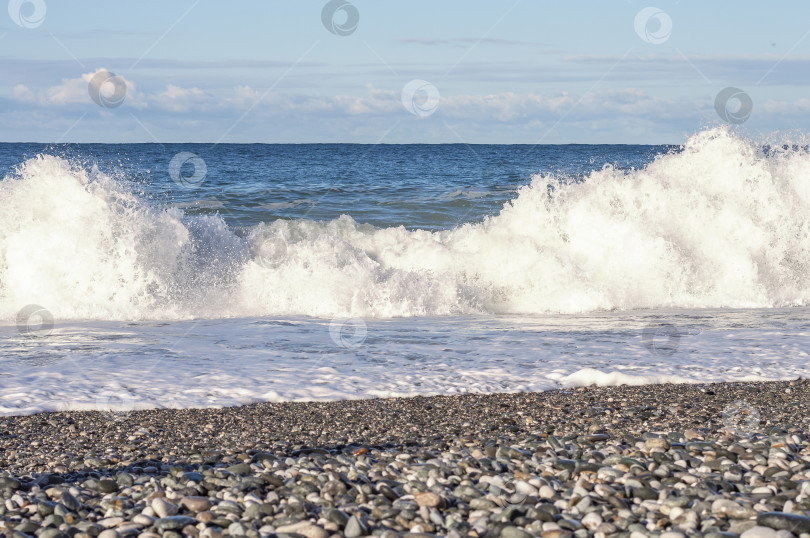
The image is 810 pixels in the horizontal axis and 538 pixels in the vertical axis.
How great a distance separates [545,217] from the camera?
45.6 ft

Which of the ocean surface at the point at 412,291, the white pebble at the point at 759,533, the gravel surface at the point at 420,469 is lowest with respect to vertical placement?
the white pebble at the point at 759,533

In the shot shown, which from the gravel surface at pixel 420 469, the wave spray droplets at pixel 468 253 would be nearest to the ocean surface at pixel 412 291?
→ the wave spray droplets at pixel 468 253

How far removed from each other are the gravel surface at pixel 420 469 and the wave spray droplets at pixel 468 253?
530 centimetres

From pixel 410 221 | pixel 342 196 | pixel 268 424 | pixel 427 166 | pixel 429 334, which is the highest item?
pixel 427 166

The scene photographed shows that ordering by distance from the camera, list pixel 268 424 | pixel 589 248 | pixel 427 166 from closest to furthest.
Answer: pixel 268 424 → pixel 589 248 → pixel 427 166

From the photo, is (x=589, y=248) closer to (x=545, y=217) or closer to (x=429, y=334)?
(x=545, y=217)

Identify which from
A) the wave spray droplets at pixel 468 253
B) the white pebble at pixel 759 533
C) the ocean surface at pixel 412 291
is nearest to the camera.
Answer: the white pebble at pixel 759 533

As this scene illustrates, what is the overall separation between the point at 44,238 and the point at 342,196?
40.0 ft

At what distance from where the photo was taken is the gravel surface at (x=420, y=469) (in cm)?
353

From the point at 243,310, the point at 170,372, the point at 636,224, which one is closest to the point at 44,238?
the point at 243,310

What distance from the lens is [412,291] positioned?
11.3m

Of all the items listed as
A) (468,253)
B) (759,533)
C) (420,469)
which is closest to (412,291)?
(468,253)

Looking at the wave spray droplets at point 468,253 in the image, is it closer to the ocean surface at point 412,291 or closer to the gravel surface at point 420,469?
the ocean surface at point 412,291

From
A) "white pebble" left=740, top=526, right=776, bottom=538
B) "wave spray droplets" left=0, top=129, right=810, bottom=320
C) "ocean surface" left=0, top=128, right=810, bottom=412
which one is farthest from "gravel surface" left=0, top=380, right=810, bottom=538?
"wave spray droplets" left=0, top=129, right=810, bottom=320
